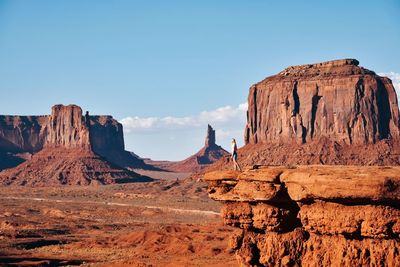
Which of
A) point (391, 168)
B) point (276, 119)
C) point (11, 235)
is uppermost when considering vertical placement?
point (276, 119)

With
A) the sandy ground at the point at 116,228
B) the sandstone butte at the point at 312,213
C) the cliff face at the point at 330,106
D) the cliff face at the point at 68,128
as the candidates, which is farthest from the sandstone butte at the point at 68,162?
the sandstone butte at the point at 312,213

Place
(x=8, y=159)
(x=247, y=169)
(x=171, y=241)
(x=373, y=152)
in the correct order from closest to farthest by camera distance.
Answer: (x=247, y=169)
(x=171, y=241)
(x=373, y=152)
(x=8, y=159)

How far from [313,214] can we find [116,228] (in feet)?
146

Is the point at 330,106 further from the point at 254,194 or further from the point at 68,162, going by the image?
the point at 254,194

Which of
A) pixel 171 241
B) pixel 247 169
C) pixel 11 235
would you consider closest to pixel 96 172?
pixel 11 235

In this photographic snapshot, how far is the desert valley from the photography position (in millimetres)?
17781

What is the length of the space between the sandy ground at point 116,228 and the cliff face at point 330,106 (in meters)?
16.4

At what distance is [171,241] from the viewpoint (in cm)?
4294

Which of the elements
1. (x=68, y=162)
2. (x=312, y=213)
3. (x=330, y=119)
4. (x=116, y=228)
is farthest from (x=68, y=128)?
(x=312, y=213)

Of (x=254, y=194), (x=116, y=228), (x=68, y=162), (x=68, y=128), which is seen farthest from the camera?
(x=68, y=128)

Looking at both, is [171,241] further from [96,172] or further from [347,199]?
[96,172]

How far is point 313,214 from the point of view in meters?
18.5

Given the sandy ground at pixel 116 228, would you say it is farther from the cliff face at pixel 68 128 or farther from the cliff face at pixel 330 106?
the cliff face at pixel 68 128

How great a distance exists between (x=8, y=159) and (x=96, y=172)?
177 feet
